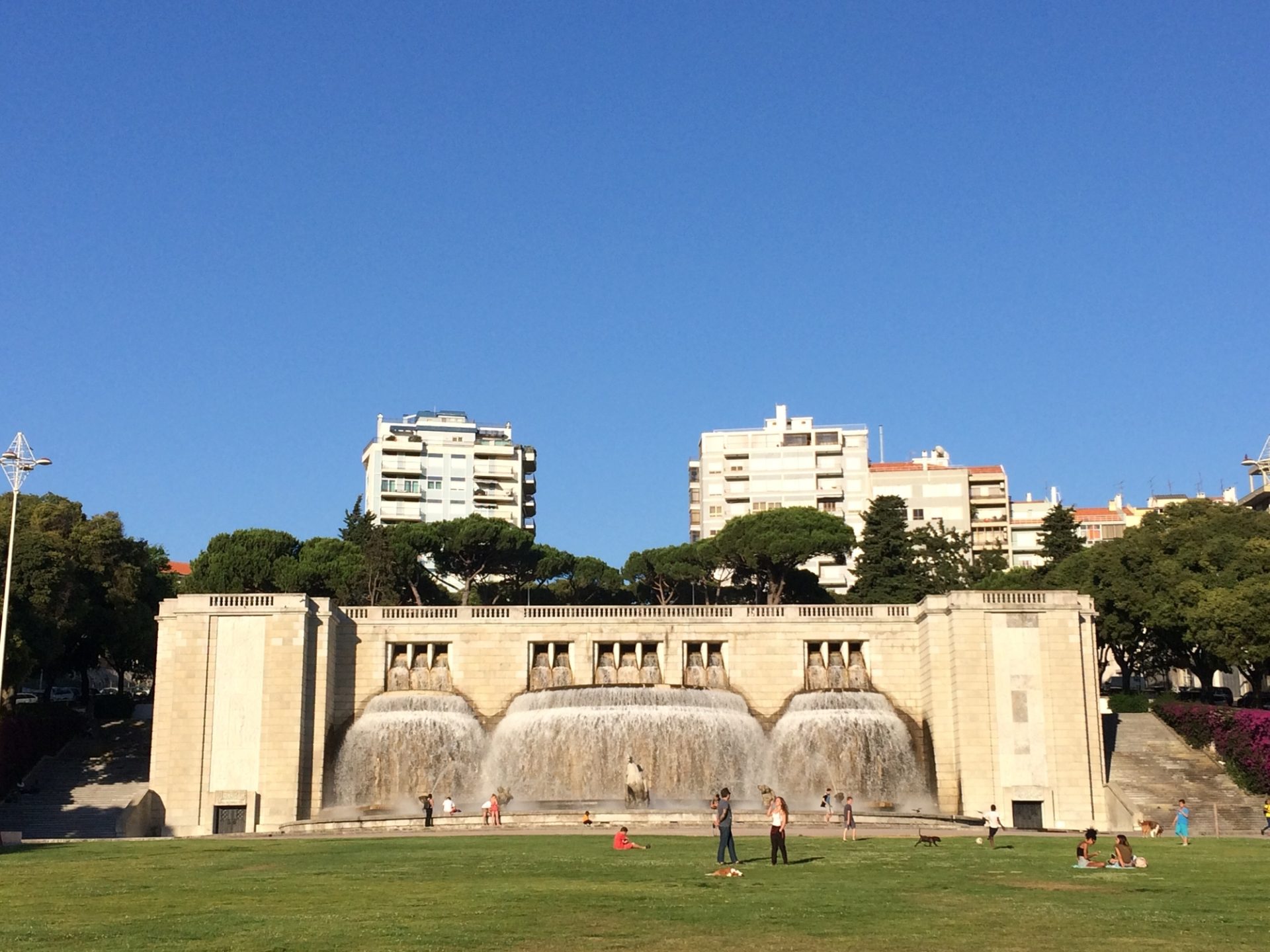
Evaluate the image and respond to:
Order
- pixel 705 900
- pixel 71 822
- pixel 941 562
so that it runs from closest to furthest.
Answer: pixel 705 900, pixel 71 822, pixel 941 562

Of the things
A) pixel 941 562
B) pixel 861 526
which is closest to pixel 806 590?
pixel 941 562

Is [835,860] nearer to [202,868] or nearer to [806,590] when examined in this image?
[202,868]

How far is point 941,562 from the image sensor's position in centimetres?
8350

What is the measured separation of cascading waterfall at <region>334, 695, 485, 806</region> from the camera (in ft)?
179

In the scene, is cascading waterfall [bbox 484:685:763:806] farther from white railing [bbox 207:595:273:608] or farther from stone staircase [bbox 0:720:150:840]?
stone staircase [bbox 0:720:150:840]

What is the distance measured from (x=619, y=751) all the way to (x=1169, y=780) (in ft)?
67.5

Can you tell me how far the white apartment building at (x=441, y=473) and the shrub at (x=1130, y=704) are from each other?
75.8 m

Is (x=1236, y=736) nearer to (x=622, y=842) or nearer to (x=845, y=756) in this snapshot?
(x=845, y=756)

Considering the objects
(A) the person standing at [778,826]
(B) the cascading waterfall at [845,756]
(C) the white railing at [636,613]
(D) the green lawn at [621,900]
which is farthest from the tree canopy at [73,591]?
(A) the person standing at [778,826]

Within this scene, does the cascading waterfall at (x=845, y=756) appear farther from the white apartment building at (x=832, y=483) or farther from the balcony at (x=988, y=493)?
the balcony at (x=988, y=493)

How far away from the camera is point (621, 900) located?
75.9ft

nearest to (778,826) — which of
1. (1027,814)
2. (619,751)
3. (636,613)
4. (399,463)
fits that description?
(619,751)

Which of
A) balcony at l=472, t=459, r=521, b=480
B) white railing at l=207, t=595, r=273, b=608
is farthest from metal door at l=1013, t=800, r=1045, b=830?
balcony at l=472, t=459, r=521, b=480

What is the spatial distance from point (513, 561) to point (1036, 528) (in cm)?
5634
